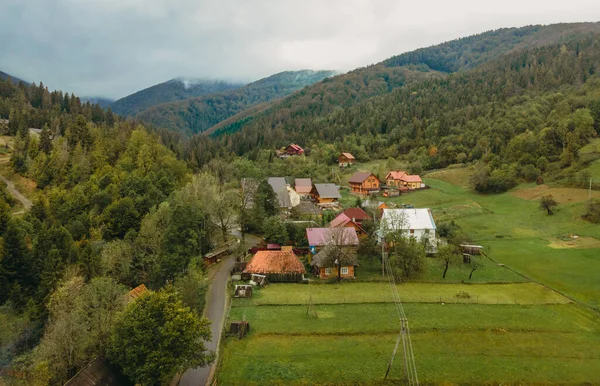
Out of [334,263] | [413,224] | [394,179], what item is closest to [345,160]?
[394,179]

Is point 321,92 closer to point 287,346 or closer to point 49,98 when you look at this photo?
point 49,98

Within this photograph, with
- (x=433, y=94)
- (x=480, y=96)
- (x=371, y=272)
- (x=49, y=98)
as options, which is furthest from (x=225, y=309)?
(x=433, y=94)

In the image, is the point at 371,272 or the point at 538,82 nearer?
the point at 371,272

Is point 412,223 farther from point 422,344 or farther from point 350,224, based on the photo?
point 422,344

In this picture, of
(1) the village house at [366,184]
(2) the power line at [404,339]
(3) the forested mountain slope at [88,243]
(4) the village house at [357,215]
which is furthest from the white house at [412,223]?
(1) the village house at [366,184]


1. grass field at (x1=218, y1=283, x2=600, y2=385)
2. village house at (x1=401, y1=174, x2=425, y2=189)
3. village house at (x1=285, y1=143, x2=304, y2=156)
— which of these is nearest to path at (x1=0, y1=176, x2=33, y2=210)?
grass field at (x1=218, y1=283, x2=600, y2=385)

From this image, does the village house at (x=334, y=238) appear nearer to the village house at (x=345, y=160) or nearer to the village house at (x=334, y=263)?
the village house at (x=334, y=263)
